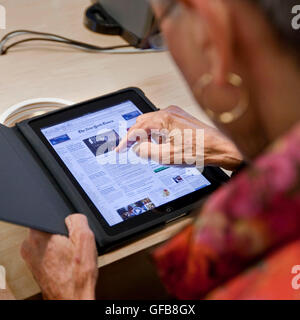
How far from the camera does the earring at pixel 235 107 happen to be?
1.55ft

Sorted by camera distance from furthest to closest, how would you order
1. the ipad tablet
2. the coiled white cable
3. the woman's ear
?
the coiled white cable, the ipad tablet, the woman's ear

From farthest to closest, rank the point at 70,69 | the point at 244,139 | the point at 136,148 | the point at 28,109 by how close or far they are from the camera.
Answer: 1. the point at 70,69
2. the point at 28,109
3. the point at 136,148
4. the point at 244,139

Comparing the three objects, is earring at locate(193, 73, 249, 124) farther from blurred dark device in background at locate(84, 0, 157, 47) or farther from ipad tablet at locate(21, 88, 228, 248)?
blurred dark device in background at locate(84, 0, 157, 47)

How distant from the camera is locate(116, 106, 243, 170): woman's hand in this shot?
87 centimetres

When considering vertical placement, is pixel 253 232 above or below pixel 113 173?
above

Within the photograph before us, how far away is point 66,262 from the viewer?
75cm

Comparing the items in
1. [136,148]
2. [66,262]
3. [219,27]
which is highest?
[219,27]

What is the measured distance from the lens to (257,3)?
16.6 inches

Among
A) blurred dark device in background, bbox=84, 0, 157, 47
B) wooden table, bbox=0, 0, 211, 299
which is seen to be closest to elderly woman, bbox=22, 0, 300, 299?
wooden table, bbox=0, 0, 211, 299

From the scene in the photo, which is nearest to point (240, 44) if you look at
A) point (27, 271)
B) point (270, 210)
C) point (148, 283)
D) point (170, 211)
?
point (270, 210)

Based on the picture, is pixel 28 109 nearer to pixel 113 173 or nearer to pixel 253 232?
pixel 113 173

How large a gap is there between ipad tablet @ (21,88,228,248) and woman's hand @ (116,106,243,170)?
19 millimetres

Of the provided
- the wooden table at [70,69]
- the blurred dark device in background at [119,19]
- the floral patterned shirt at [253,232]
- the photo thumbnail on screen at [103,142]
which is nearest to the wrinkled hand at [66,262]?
the photo thumbnail on screen at [103,142]

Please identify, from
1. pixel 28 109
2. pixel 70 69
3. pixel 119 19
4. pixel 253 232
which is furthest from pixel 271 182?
pixel 119 19
